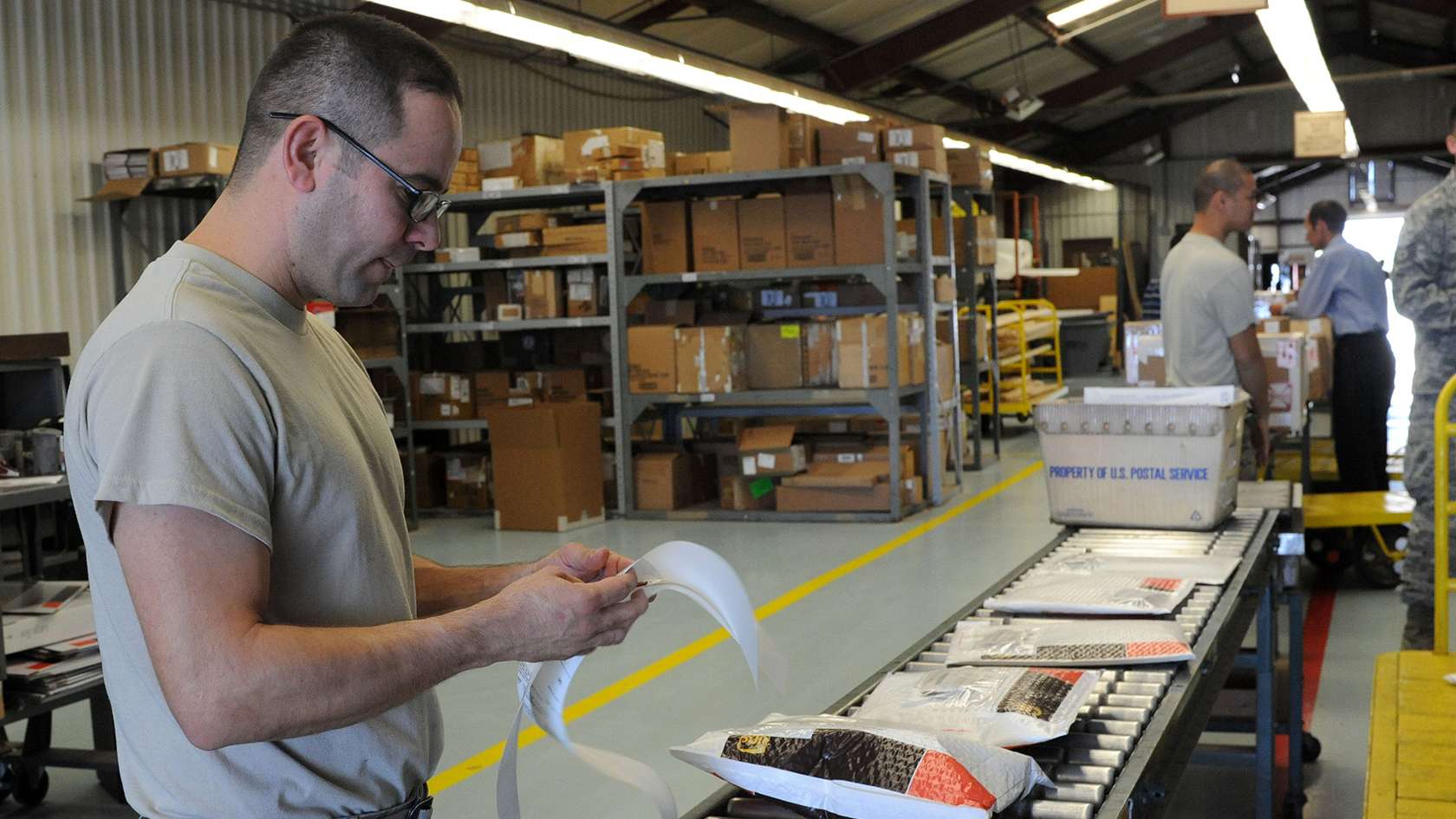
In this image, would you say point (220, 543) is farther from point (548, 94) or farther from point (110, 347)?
point (548, 94)

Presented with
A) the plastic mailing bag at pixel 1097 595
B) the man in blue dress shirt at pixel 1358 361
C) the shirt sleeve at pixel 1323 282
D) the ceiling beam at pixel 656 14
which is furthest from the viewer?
the ceiling beam at pixel 656 14

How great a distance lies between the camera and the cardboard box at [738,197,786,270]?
8.34 metres

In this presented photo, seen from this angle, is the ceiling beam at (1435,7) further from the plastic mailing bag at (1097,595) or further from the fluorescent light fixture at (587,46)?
the plastic mailing bag at (1097,595)

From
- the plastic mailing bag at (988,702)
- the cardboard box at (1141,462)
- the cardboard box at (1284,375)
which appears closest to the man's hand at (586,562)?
the plastic mailing bag at (988,702)

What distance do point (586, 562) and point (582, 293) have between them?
7.36 m

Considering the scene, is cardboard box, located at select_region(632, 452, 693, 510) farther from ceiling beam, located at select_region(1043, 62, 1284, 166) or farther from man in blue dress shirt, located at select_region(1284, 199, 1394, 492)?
ceiling beam, located at select_region(1043, 62, 1284, 166)

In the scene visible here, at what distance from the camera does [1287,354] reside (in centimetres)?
562

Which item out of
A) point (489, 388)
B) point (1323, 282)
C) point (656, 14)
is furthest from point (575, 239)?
point (1323, 282)

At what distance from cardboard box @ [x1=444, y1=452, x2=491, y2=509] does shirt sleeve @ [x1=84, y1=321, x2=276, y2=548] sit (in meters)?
8.16

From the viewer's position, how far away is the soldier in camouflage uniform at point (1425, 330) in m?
4.25

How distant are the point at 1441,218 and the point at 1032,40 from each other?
13.4 metres

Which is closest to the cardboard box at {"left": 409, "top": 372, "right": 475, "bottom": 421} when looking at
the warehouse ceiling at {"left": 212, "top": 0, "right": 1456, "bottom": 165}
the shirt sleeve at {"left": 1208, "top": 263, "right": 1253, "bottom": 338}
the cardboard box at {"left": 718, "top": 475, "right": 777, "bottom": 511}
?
the cardboard box at {"left": 718, "top": 475, "right": 777, "bottom": 511}

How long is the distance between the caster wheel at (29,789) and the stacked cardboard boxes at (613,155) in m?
5.63

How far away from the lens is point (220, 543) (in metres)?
1.22
